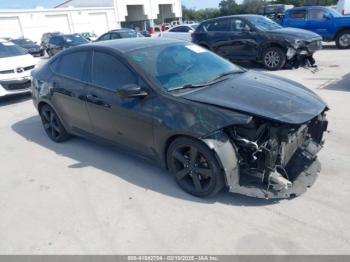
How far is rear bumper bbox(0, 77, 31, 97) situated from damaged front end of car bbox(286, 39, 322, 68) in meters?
7.47

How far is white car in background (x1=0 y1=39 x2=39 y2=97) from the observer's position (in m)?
8.36

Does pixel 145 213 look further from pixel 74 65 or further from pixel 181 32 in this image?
pixel 181 32

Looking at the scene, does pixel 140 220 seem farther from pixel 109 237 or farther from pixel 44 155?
pixel 44 155

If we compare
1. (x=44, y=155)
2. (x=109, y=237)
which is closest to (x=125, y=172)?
(x=109, y=237)

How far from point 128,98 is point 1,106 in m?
6.26

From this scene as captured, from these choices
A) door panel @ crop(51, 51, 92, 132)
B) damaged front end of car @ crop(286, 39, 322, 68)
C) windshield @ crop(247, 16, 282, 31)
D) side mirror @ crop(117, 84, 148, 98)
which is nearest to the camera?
side mirror @ crop(117, 84, 148, 98)

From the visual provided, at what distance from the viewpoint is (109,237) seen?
3.02m

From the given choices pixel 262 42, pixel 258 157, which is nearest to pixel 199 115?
pixel 258 157

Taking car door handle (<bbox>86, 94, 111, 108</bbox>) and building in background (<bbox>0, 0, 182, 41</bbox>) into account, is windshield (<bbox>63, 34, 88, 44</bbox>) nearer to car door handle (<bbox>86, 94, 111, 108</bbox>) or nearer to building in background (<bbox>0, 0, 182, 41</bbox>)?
car door handle (<bbox>86, 94, 111, 108</bbox>)

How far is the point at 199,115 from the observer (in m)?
3.20

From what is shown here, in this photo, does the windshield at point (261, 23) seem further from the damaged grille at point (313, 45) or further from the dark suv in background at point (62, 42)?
the dark suv in background at point (62, 42)

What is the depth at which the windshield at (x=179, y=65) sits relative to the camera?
370 centimetres

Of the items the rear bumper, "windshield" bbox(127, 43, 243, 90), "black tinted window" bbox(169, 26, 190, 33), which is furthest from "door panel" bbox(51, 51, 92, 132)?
"black tinted window" bbox(169, 26, 190, 33)

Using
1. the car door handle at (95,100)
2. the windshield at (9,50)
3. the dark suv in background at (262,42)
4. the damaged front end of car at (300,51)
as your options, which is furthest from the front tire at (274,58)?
the windshield at (9,50)
